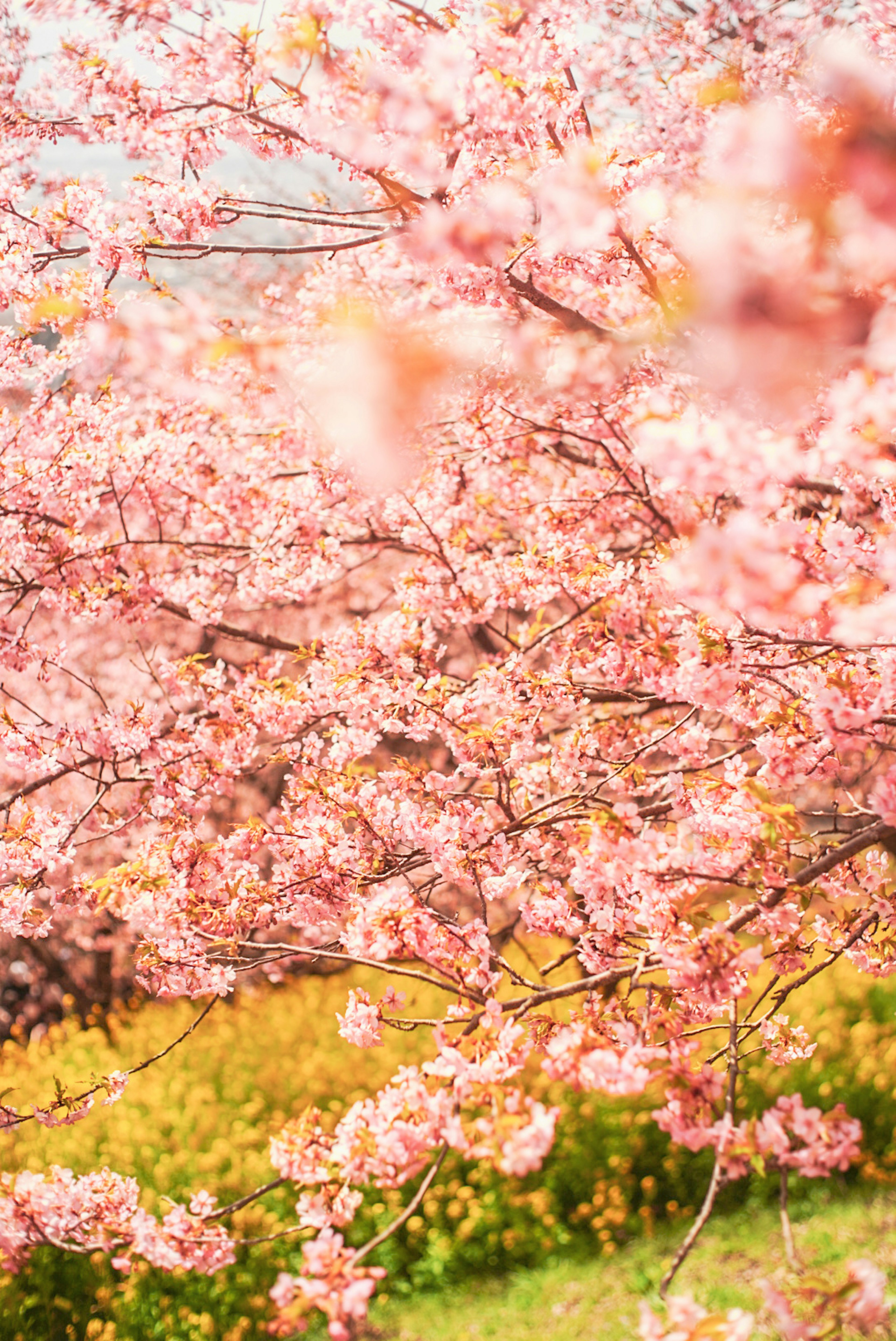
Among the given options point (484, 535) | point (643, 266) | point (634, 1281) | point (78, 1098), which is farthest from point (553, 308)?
point (634, 1281)

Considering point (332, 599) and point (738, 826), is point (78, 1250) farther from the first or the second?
point (332, 599)

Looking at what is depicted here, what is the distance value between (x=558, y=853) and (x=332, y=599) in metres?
6.35

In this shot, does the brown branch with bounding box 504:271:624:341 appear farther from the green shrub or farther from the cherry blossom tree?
the green shrub

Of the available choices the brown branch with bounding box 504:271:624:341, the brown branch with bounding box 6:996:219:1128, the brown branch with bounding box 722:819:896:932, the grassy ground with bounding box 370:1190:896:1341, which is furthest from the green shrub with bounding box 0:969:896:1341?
the brown branch with bounding box 504:271:624:341

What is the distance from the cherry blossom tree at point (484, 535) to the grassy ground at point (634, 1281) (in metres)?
0.93

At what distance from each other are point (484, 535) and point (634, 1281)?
430 centimetres

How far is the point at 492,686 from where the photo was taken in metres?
3.63

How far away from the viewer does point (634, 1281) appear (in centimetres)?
528

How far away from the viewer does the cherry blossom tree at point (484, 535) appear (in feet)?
6.47

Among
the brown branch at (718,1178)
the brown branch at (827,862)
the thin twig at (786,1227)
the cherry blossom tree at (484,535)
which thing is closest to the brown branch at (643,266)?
the cherry blossom tree at (484,535)

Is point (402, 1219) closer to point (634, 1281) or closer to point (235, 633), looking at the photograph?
point (235, 633)

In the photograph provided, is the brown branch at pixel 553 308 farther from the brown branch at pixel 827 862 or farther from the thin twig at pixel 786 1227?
the thin twig at pixel 786 1227

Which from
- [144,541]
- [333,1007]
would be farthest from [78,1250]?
[333,1007]

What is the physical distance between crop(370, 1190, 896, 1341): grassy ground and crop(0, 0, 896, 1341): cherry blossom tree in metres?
0.93
